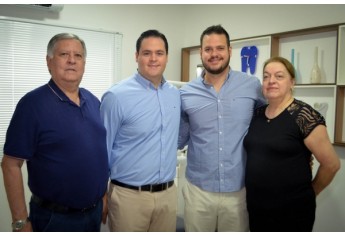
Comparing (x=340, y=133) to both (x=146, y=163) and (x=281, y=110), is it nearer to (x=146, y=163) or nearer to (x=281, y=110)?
(x=281, y=110)

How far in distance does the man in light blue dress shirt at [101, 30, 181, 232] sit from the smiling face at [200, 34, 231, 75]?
0.27 metres

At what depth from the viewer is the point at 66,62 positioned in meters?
1.62

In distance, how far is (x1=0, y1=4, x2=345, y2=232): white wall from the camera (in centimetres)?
289

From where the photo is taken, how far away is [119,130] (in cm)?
182

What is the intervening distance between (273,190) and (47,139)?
3.82ft

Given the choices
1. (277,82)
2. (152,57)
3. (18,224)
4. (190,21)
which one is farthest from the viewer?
(190,21)

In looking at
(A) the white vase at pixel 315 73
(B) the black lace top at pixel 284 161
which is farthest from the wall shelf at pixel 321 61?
(B) the black lace top at pixel 284 161

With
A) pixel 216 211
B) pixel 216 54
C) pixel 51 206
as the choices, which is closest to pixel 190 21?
pixel 216 54

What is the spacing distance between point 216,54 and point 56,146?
1.05 m

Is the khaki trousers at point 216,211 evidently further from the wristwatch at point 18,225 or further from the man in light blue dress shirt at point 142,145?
the wristwatch at point 18,225

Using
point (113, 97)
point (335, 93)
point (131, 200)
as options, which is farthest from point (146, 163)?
point (335, 93)

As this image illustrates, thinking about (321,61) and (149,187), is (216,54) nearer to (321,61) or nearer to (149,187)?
(149,187)

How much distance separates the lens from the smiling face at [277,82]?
1.74 metres

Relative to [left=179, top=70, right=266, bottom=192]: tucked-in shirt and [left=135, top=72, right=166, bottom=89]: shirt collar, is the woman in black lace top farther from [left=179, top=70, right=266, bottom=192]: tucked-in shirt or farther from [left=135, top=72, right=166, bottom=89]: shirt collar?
[left=135, top=72, right=166, bottom=89]: shirt collar
